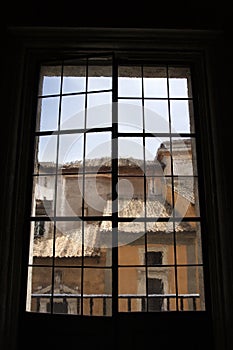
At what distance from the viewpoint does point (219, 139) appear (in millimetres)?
3117

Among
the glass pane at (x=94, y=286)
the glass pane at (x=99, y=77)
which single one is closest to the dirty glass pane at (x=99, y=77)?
the glass pane at (x=99, y=77)

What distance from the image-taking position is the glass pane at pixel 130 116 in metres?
3.55

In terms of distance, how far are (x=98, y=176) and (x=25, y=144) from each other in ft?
2.21

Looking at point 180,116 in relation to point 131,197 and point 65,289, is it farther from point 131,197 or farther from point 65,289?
point 65,289

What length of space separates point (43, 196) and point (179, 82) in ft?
5.34

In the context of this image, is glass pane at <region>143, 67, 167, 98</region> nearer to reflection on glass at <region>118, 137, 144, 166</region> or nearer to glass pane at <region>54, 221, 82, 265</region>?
reflection on glass at <region>118, 137, 144, 166</region>

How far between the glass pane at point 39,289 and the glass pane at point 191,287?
1050mm

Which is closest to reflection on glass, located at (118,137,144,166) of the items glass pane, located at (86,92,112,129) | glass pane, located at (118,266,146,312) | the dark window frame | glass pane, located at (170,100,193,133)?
glass pane, located at (86,92,112,129)

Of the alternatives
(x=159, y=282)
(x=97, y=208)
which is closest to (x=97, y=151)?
(x=97, y=208)

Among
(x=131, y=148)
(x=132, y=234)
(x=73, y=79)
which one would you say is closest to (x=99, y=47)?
(x=73, y=79)

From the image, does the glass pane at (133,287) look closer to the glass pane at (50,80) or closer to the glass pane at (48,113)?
the glass pane at (48,113)

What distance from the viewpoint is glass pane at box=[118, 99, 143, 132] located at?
3549 millimetres

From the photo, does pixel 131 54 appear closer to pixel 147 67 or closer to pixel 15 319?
pixel 147 67

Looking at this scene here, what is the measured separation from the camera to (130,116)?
360 cm
